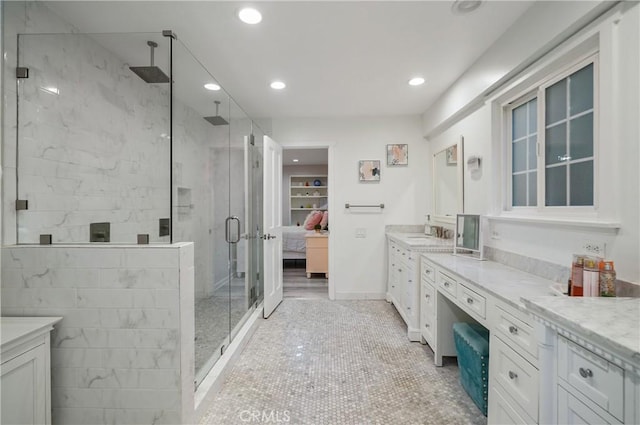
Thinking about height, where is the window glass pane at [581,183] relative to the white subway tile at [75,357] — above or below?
above

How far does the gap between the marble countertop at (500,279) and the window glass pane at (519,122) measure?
100 centimetres

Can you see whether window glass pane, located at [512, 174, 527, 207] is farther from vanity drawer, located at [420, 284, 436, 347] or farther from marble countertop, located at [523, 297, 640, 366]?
marble countertop, located at [523, 297, 640, 366]

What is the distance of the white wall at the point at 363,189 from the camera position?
381 cm

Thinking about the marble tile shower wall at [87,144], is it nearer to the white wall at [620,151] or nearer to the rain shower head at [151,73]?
the rain shower head at [151,73]

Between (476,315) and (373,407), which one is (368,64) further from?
(373,407)

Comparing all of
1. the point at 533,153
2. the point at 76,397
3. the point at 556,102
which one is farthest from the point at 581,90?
the point at 76,397

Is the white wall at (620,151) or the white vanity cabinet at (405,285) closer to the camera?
the white wall at (620,151)

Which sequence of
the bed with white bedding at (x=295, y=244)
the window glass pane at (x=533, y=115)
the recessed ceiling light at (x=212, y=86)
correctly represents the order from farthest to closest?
the bed with white bedding at (x=295, y=244), the recessed ceiling light at (x=212, y=86), the window glass pane at (x=533, y=115)

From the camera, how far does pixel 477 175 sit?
8.20 ft

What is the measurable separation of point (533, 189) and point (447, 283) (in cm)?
89

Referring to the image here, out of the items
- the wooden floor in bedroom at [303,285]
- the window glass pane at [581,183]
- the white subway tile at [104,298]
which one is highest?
the window glass pane at [581,183]

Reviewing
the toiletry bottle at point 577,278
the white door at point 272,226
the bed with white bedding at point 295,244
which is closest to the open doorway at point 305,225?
the bed with white bedding at point 295,244

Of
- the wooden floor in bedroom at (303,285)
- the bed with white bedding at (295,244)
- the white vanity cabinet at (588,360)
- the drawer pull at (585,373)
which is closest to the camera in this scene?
the white vanity cabinet at (588,360)

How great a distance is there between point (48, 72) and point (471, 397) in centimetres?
347
